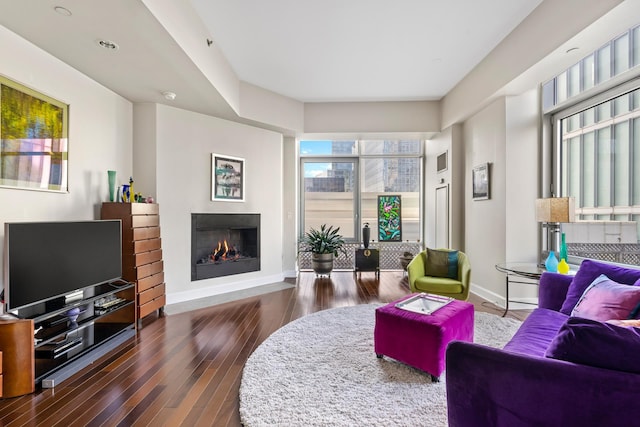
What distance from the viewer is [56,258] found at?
247cm

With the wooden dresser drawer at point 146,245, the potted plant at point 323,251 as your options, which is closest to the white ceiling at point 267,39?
the wooden dresser drawer at point 146,245

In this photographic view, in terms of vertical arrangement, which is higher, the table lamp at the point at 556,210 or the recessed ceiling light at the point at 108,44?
the recessed ceiling light at the point at 108,44

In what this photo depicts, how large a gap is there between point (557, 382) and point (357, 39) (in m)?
3.64

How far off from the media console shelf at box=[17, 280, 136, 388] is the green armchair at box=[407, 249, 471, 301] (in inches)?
127

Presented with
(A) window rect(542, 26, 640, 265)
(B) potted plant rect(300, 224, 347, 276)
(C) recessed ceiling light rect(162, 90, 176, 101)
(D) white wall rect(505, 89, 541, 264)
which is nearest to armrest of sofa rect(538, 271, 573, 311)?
(A) window rect(542, 26, 640, 265)

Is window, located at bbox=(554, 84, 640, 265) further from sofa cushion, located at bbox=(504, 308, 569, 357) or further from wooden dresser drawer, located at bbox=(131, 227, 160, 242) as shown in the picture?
wooden dresser drawer, located at bbox=(131, 227, 160, 242)

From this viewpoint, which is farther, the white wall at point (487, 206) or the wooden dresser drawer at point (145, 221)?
the white wall at point (487, 206)

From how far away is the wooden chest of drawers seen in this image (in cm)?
332

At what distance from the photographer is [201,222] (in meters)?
4.50

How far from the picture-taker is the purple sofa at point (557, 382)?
1082 millimetres

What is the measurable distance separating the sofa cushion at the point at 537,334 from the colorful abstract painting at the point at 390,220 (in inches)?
165

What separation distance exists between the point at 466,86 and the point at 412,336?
392 cm

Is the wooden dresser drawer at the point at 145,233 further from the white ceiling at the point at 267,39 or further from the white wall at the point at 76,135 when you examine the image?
the white ceiling at the point at 267,39

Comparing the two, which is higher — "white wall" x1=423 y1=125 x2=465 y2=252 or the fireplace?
"white wall" x1=423 y1=125 x2=465 y2=252
